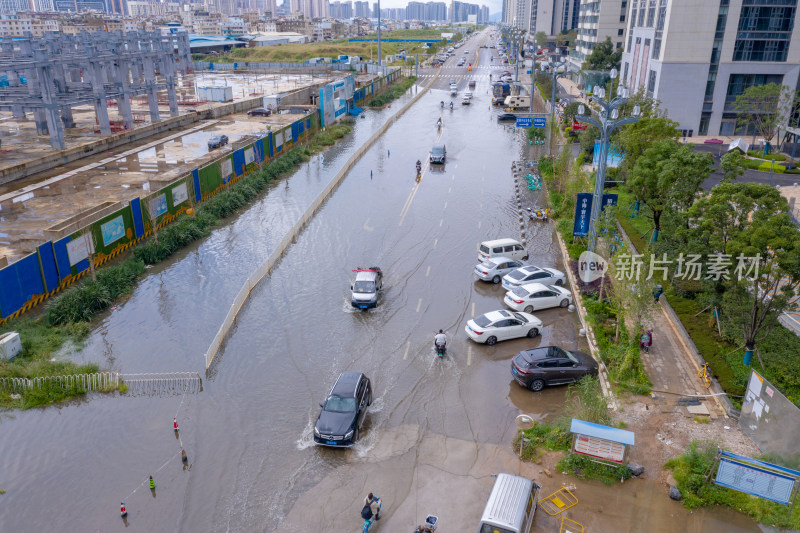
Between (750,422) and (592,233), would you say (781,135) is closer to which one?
(592,233)

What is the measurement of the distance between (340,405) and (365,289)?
8.31 m

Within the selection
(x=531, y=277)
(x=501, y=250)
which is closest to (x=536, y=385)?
(x=531, y=277)

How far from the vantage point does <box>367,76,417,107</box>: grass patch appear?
85.1 m

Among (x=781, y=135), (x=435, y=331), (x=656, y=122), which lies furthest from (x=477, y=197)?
(x=781, y=135)

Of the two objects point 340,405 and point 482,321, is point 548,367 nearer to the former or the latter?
point 482,321

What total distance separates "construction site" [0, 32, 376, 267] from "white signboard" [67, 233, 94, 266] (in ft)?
6.66

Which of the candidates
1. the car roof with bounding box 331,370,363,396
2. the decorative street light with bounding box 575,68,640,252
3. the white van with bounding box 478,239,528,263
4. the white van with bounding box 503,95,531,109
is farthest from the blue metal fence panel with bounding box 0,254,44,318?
the white van with bounding box 503,95,531,109

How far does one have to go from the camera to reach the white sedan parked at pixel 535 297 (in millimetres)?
24453

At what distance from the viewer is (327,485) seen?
15.2 m

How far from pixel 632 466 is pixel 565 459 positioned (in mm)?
1712

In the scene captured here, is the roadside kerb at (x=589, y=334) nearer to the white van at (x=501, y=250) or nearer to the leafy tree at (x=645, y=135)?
the white van at (x=501, y=250)

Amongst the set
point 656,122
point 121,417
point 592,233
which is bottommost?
point 121,417

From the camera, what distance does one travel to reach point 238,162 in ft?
143

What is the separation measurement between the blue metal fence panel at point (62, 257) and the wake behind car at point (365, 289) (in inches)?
506
